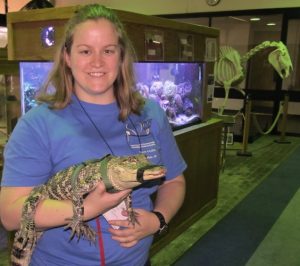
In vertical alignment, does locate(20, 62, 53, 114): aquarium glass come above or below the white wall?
below

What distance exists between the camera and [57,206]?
3.28ft

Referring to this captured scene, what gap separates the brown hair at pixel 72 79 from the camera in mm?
1131

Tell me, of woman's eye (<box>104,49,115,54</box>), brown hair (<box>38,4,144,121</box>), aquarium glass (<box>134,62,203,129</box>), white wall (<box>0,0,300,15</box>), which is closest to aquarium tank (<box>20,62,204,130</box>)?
aquarium glass (<box>134,62,203,129</box>)

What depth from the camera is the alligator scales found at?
95 cm

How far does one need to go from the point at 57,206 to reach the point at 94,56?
1.49 feet

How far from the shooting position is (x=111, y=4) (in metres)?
9.80

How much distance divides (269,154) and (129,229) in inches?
236

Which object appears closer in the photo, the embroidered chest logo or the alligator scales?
the alligator scales

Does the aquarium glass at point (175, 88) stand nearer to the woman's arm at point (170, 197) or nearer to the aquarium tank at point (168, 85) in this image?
the aquarium tank at point (168, 85)

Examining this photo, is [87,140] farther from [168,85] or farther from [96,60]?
[168,85]

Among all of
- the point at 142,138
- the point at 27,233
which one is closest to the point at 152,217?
the point at 142,138

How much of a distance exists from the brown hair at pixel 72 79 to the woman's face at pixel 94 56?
23 mm

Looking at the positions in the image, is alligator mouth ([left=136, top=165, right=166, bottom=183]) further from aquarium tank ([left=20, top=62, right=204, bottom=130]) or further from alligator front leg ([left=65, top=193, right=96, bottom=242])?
aquarium tank ([left=20, top=62, right=204, bottom=130])

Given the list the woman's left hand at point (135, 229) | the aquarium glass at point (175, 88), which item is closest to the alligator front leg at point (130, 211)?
the woman's left hand at point (135, 229)
